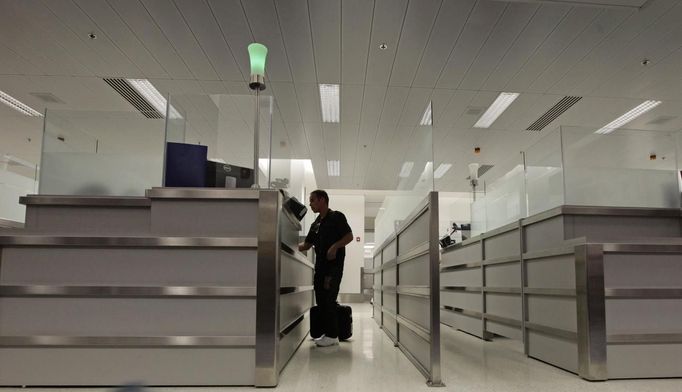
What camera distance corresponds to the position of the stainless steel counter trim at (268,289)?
2.76m

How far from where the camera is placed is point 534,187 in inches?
165

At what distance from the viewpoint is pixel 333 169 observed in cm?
1173

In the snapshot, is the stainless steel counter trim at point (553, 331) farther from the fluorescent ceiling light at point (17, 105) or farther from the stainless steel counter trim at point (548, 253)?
the fluorescent ceiling light at point (17, 105)

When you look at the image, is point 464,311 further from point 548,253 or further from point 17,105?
point 17,105

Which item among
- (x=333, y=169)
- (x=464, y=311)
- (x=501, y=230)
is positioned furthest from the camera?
(x=333, y=169)

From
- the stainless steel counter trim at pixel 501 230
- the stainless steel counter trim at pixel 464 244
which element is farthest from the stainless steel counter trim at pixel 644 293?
the stainless steel counter trim at pixel 464 244

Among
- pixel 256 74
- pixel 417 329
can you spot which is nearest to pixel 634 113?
pixel 417 329

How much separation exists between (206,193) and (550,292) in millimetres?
2693

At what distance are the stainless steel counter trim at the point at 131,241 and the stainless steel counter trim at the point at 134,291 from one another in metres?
0.25

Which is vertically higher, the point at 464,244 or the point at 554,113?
the point at 554,113

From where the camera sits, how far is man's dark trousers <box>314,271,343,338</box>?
4.53 m

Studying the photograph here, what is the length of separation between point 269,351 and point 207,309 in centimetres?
45

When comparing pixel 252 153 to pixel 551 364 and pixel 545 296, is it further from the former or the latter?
pixel 551 364

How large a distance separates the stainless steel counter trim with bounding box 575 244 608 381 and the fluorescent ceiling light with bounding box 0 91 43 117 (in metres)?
8.19
